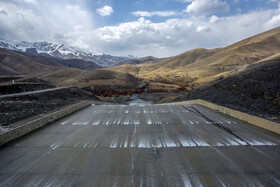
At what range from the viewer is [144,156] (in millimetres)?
7188

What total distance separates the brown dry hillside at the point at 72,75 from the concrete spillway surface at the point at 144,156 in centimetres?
5207

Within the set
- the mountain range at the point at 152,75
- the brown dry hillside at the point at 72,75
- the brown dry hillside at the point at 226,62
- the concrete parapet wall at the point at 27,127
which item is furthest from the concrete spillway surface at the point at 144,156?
the brown dry hillside at the point at 226,62

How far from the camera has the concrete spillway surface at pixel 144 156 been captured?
19.0 feet

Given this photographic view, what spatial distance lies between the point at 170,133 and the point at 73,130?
584cm

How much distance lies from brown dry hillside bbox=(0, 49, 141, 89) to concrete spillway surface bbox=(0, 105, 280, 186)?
5207 centimetres

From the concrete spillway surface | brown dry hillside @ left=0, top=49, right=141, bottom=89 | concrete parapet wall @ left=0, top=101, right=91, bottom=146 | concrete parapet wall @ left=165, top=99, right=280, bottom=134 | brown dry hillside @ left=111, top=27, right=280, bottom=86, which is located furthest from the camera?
brown dry hillside @ left=111, top=27, right=280, bottom=86

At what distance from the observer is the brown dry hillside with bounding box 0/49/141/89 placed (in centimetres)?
6381

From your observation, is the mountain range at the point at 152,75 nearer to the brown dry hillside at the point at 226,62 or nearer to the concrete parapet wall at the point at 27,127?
the brown dry hillside at the point at 226,62

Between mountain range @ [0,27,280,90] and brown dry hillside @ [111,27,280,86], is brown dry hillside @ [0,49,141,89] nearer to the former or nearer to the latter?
mountain range @ [0,27,280,90]

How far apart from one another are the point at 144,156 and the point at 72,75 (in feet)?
254

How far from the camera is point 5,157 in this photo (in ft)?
23.7

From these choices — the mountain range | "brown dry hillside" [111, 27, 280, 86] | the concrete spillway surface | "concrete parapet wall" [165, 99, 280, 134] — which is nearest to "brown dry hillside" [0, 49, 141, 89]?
the mountain range

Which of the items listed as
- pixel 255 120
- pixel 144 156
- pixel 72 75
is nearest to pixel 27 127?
pixel 144 156

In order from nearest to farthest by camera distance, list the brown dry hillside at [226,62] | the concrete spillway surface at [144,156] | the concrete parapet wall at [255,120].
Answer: the concrete spillway surface at [144,156] → the concrete parapet wall at [255,120] → the brown dry hillside at [226,62]
